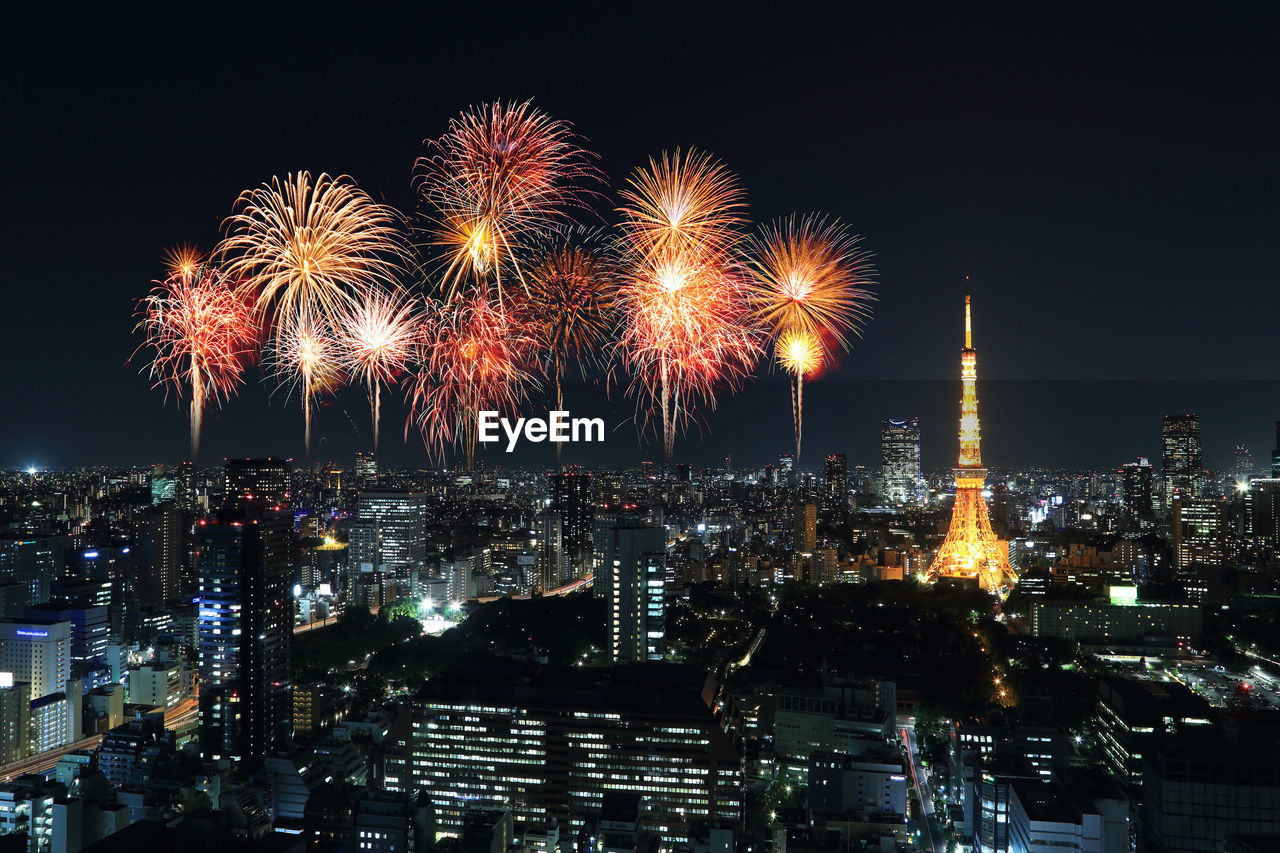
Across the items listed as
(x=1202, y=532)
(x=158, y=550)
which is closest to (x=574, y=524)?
(x=158, y=550)

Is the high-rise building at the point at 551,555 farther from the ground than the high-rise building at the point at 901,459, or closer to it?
closer to it

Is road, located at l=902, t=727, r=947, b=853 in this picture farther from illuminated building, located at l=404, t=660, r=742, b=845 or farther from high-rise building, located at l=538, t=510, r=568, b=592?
high-rise building, located at l=538, t=510, r=568, b=592

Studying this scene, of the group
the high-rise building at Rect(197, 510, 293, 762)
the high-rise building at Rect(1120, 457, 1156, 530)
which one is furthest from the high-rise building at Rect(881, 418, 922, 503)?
the high-rise building at Rect(197, 510, 293, 762)

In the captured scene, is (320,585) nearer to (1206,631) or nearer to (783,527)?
(783,527)

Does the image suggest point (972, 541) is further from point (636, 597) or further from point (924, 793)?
point (924, 793)

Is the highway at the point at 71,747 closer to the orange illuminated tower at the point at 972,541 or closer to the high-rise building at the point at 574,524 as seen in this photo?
the high-rise building at the point at 574,524

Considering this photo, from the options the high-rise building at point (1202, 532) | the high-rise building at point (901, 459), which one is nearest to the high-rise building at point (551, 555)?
the high-rise building at point (901, 459)
